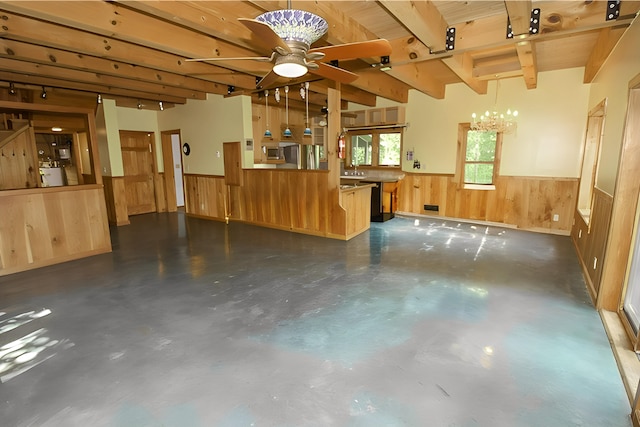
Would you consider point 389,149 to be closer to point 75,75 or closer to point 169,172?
point 169,172

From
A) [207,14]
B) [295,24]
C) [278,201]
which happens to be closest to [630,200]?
[295,24]

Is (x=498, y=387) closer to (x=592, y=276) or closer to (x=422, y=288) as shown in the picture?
(x=422, y=288)

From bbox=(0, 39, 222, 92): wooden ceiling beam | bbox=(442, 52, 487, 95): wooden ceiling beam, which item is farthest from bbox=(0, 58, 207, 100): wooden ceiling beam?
bbox=(442, 52, 487, 95): wooden ceiling beam

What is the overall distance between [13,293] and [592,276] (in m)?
6.30

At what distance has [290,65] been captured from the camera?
220cm

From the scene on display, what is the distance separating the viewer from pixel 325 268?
4.07 meters

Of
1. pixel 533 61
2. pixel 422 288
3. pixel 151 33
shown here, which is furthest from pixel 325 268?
pixel 533 61

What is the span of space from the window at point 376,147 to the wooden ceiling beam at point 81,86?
14.0ft

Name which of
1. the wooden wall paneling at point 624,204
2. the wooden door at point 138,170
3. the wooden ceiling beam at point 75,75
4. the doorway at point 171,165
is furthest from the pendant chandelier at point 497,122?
the wooden door at point 138,170

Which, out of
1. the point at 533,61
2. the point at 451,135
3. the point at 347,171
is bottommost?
the point at 347,171

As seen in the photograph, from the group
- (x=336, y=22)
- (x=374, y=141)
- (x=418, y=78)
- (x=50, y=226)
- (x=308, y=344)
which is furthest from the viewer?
(x=374, y=141)

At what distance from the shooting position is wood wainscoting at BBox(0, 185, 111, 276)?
4.04 meters

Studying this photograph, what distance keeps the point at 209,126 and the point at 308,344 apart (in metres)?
5.95

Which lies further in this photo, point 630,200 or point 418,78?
point 418,78
